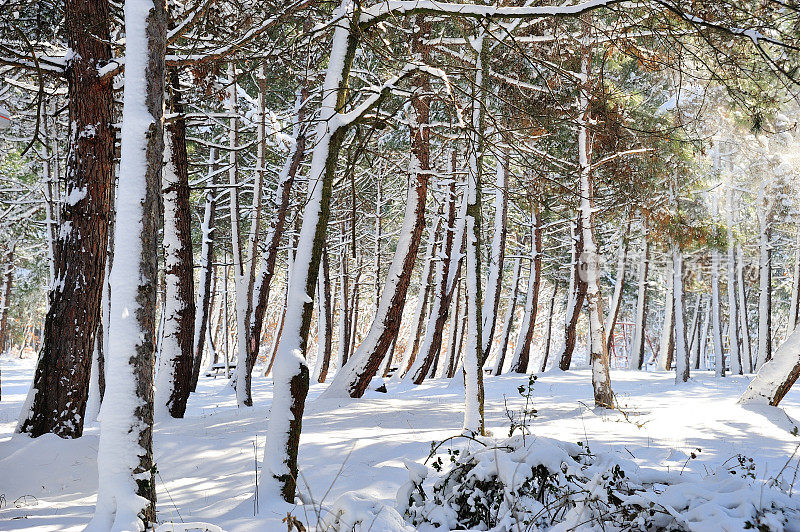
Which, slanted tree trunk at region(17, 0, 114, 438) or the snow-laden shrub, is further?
slanted tree trunk at region(17, 0, 114, 438)

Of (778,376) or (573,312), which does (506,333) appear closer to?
(573,312)

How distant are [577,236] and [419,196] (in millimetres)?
9062

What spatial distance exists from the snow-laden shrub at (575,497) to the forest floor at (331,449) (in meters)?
0.78

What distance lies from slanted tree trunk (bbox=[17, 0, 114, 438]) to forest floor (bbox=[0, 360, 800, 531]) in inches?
15.9

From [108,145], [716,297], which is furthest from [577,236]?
[108,145]

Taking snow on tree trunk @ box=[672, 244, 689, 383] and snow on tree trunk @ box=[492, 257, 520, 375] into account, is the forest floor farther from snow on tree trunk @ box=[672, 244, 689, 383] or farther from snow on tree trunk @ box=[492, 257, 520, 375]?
snow on tree trunk @ box=[492, 257, 520, 375]

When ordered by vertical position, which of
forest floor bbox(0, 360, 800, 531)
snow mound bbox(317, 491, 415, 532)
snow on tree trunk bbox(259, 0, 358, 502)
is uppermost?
snow on tree trunk bbox(259, 0, 358, 502)

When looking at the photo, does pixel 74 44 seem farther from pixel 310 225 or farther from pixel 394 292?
pixel 394 292

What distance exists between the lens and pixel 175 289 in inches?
347

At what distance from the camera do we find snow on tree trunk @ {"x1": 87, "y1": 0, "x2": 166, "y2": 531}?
3396 mm

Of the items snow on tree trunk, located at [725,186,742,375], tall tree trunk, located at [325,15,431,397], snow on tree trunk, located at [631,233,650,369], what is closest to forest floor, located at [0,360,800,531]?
tall tree trunk, located at [325,15,431,397]

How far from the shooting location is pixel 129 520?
321 cm

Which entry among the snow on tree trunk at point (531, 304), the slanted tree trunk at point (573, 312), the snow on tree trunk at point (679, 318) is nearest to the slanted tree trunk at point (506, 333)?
the snow on tree trunk at point (531, 304)

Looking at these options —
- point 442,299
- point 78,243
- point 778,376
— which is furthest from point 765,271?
point 78,243
